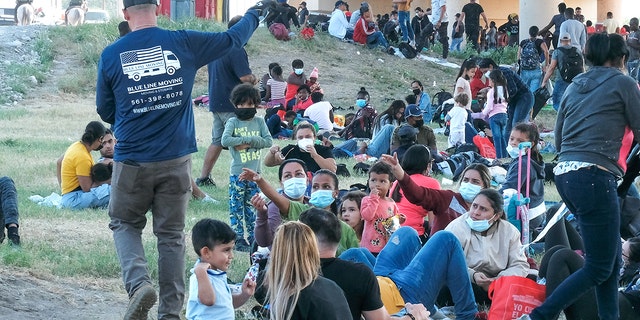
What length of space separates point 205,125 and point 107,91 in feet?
44.9

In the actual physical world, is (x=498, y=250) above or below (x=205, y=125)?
above

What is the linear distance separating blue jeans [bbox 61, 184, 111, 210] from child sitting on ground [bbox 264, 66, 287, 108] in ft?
32.7

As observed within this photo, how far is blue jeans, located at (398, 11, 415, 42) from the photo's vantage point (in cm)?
3109

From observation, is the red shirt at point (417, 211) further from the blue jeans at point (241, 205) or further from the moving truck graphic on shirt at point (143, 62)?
the moving truck graphic on shirt at point (143, 62)

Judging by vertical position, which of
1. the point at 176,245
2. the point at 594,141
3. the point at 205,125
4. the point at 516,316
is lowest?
the point at 205,125

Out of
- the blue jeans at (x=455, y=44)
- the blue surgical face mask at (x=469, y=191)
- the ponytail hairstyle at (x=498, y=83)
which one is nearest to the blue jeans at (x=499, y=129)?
the ponytail hairstyle at (x=498, y=83)

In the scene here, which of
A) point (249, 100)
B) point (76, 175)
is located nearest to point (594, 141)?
point (249, 100)

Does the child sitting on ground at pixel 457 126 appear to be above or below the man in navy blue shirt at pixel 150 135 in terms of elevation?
below

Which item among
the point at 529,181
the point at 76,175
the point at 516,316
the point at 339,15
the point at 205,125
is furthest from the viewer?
the point at 339,15

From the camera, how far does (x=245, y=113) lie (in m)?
10.0

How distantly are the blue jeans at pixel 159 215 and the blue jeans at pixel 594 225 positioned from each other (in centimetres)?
226

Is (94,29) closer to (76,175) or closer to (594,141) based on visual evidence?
(76,175)

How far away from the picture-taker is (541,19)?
105 ft

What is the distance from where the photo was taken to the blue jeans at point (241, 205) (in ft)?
31.9
